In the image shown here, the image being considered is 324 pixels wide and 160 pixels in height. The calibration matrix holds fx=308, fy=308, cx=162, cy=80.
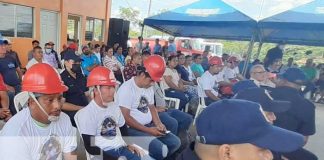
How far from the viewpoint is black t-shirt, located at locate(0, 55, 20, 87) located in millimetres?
4629

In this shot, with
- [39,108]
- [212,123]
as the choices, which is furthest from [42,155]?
[212,123]

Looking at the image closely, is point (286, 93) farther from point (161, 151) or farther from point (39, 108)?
point (39, 108)

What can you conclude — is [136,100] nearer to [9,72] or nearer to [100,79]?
[100,79]

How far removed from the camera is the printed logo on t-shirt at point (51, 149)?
1.92 meters

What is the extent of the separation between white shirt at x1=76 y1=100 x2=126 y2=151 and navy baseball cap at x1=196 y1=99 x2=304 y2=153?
162 centimetres

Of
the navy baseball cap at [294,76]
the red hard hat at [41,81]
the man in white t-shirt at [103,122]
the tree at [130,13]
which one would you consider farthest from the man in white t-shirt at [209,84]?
the tree at [130,13]

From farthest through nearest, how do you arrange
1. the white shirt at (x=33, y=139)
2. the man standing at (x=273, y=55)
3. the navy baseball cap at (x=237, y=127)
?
the man standing at (x=273, y=55)
the white shirt at (x=33, y=139)
the navy baseball cap at (x=237, y=127)

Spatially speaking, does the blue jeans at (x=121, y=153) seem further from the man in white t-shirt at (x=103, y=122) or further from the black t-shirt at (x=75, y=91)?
the black t-shirt at (x=75, y=91)

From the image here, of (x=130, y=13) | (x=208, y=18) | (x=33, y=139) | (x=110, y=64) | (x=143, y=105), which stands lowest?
(x=110, y=64)

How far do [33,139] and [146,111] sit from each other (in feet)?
5.59

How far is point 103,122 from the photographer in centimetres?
258

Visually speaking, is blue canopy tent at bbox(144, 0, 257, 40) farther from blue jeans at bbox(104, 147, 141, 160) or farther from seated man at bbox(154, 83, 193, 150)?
blue jeans at bbox(104, 147, 141, 160)

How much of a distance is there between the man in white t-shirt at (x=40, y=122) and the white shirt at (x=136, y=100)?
1170 mm

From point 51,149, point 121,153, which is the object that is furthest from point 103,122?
point 51,149
